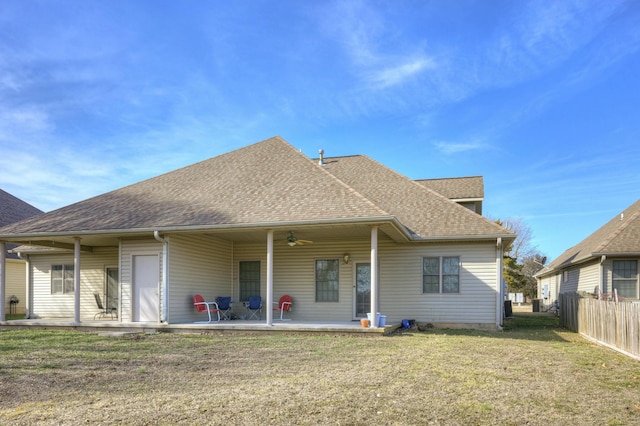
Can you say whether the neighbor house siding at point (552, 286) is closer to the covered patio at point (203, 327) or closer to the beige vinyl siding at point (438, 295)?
the beige vinyl siding at point (438, 295)

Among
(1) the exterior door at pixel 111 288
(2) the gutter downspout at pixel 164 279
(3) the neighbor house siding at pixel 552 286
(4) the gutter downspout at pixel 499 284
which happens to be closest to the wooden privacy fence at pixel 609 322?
(4) the gutter downspout at pixel 499 284

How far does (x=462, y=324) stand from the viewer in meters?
Result: 15.5

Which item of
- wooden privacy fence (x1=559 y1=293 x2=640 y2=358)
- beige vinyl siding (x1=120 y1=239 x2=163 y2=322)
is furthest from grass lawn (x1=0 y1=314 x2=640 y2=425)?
beige vinyl siding (x1=120 y1=239 x2=163 y2=322)

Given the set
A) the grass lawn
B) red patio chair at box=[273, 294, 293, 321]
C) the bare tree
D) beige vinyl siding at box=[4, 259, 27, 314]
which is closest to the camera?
the grass lawn

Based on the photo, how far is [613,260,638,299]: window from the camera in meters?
18.0

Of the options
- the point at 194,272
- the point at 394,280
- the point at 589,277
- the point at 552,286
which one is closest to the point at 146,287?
the point at 194,272

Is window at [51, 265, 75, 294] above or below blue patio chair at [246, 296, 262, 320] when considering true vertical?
above

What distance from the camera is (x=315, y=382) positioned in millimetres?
7012

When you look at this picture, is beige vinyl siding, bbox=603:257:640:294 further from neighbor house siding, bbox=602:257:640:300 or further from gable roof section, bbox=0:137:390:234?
gable roof section, bbox=0:137:390:234

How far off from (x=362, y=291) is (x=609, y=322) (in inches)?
282

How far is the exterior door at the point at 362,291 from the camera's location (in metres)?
16.4

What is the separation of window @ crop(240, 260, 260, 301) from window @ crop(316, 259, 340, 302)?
2138 mm

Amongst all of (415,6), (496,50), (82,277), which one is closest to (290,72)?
(415,6)

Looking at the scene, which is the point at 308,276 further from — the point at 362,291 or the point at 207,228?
the point at 207,228
